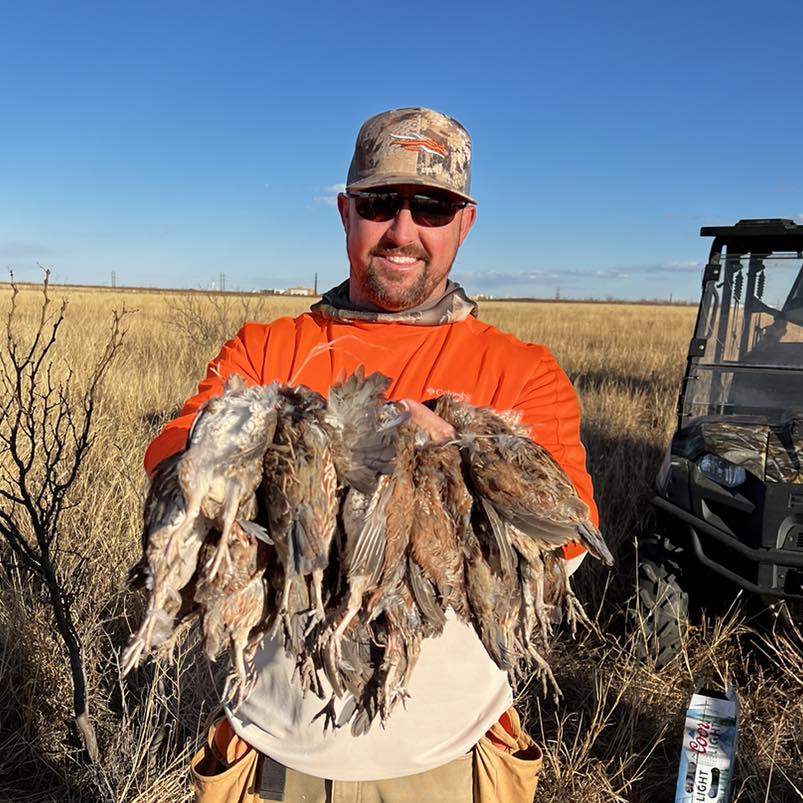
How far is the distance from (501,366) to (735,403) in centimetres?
313

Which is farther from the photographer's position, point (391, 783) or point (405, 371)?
point (405, 371)

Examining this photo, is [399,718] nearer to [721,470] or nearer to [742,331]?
[721,470]

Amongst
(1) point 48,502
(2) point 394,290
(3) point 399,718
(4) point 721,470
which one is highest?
(2) point 394,290

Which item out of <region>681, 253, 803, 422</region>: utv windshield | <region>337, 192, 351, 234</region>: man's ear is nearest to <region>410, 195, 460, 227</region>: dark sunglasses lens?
<region>337, 192, 351, 234</region>: man's ear

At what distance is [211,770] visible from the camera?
2229mm

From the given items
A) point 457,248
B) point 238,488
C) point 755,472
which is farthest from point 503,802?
point 755,472

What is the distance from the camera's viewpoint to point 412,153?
94.5 inches

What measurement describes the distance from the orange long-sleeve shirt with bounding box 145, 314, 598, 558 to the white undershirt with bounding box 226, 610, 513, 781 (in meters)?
0.70

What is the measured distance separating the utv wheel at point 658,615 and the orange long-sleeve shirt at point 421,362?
230 cm

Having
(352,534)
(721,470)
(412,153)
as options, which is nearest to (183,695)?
(352,534)

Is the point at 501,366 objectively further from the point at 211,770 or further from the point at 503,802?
the point at 211,770

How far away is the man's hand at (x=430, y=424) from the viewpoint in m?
1.54

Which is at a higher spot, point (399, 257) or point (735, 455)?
point (399, 257)

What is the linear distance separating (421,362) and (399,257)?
0.39 meters
